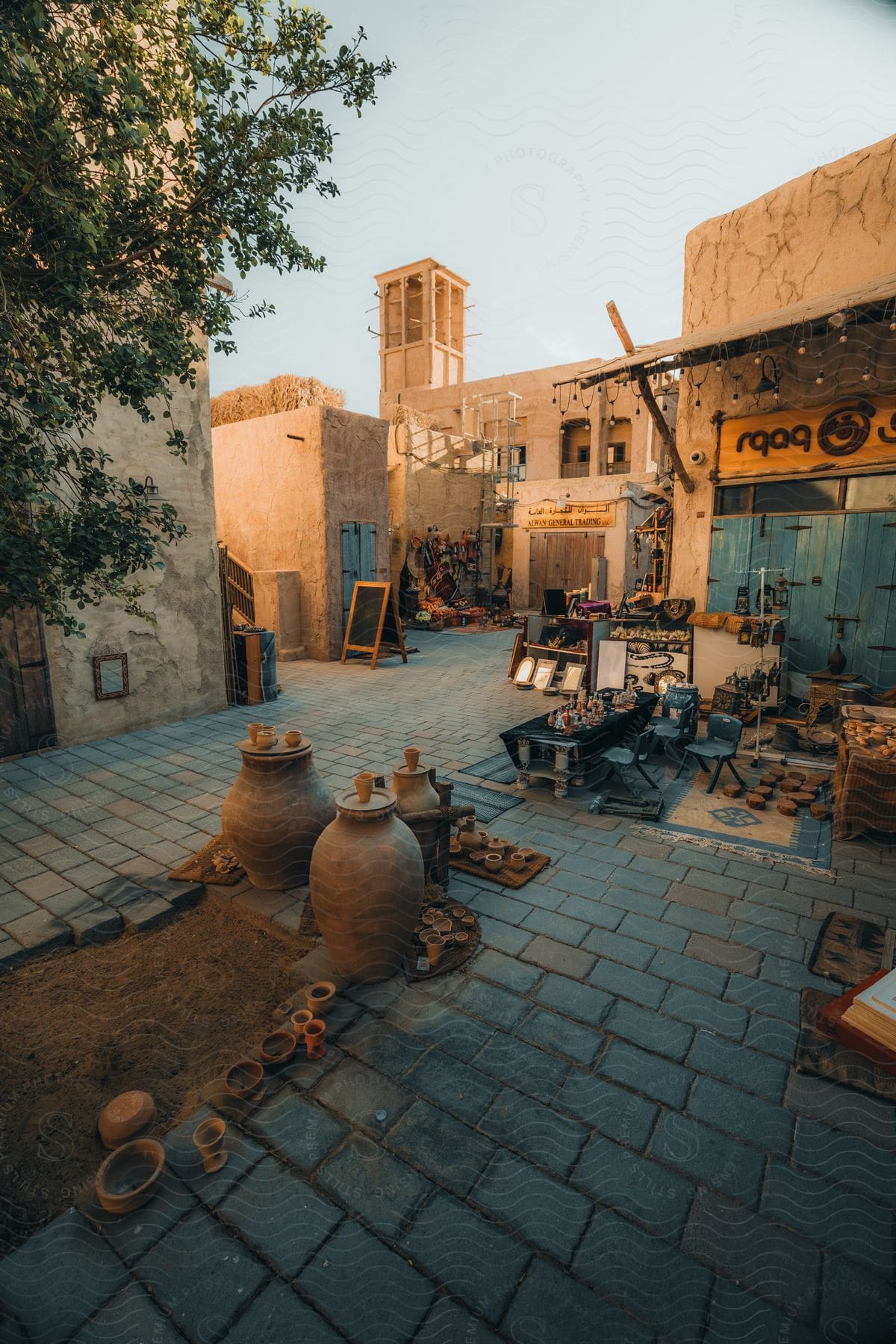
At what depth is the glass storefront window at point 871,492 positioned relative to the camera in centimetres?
786

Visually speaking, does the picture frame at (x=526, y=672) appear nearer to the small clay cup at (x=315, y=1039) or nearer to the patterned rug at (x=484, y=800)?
the patterned rug at (x=484, y=800)

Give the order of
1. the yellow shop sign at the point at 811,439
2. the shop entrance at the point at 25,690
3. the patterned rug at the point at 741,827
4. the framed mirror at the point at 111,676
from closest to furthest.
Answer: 1. the patterned rug at the point at 741,827
2. the shop entrance at the point at 25,690
3. the framed mirror at the point at 111,676
4. the yellow shop sign at the point at 811,439

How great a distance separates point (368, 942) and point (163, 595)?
6.55 meters

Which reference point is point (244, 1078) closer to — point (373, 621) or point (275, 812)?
point (275, 812)

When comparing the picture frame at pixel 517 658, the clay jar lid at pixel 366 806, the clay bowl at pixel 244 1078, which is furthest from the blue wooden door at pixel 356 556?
the clay bowl at pixel 244 1078

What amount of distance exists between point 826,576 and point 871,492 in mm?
1129

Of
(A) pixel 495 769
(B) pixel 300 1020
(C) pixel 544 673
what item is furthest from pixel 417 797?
(C) pixel 544 673

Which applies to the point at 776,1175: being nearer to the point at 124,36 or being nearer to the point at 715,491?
the point at 124,36

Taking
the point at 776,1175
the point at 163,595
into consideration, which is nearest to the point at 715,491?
the point at 163,595

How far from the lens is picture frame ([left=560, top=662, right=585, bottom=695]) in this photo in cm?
981

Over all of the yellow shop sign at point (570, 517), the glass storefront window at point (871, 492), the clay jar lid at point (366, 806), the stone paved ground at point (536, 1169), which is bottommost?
the stone paved ground at point (536, 1169)

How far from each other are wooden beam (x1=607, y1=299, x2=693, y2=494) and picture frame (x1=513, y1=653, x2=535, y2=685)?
3.64 meters

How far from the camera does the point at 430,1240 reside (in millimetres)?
2137

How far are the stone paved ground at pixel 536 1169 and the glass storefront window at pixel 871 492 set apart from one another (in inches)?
226
